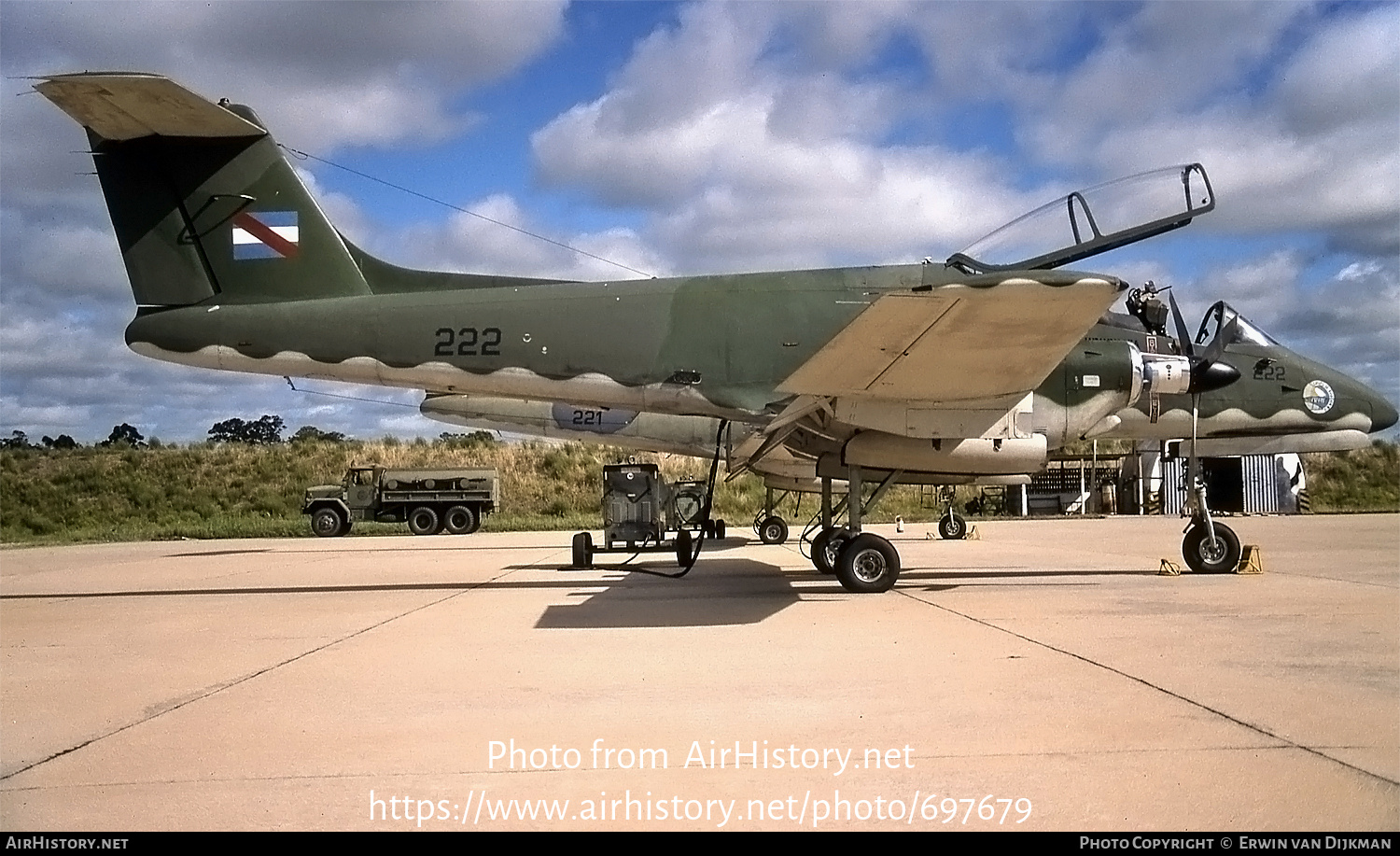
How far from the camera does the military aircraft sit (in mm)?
9578

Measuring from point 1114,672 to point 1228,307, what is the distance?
7.54 m

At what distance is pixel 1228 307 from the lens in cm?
1133

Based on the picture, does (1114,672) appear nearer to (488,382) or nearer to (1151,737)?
(1151,737)

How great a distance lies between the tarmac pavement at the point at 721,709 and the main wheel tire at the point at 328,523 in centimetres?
1806

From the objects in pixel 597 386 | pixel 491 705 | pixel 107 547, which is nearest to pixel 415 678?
pixel 491 705

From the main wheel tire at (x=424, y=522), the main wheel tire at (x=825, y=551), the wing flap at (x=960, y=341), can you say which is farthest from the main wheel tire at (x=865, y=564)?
the main wheel tire at (x=424, y=522)

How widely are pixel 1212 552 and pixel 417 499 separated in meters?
22.7

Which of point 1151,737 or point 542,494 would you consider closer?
point 1151,737

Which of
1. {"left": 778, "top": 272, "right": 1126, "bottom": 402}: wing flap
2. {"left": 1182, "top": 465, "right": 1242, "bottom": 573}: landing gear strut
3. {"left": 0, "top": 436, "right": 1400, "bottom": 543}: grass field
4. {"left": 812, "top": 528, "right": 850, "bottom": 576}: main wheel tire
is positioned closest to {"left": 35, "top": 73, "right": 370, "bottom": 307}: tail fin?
{"left": 778, "top": 272, "right": 1126, "bottom": 402}: wing flap

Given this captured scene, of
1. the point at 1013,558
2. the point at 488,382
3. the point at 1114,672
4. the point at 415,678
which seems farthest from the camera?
the point at 1013,558

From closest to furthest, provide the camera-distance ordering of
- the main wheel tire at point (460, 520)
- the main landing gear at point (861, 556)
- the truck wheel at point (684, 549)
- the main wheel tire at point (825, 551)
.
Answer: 1. the main landing gear at point (861, 556)
2. the main wheel tire at point (825, 551)
3. the truck wheel at point (684, 549)
4. the main wheel tire at point (460, 520)

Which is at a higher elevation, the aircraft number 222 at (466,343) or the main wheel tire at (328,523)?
the aircraft number 222 at (466,343)

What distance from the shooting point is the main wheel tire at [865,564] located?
9.55 meters

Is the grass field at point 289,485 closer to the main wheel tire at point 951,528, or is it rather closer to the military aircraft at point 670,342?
Result: the main wheel tire at point 951,528
